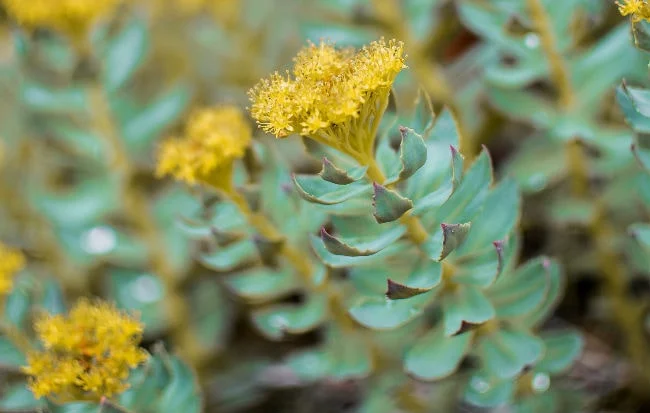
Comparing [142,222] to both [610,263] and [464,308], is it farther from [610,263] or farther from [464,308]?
[610,263]

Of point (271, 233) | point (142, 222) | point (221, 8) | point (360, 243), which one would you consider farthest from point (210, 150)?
point (221, 8)

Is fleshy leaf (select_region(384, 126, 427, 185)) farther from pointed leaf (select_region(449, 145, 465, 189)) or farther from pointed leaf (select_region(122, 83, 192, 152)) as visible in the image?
pointed leaf (select_region(122, 83, 192, 152))

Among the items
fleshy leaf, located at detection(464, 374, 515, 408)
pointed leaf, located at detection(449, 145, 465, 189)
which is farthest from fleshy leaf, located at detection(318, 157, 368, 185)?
fleshy leaf, located at detection(464, 374, 515, 408)

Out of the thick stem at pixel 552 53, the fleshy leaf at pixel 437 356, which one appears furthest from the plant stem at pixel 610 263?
the fleshy leaf at pixel 437 356

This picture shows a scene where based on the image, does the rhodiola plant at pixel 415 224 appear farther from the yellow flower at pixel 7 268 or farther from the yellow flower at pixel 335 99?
the yellow flower at pixel 7 268

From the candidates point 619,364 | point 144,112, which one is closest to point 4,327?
point 144,112

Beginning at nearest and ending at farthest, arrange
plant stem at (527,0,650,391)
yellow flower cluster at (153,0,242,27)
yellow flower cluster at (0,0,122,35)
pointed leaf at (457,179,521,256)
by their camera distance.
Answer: pointed leaf at (457,179,521,256), plant stem at (527,0,650,391), yellow flower cluster at (0,0,122,35), yellow flower cluster at (153,0,242,27)
